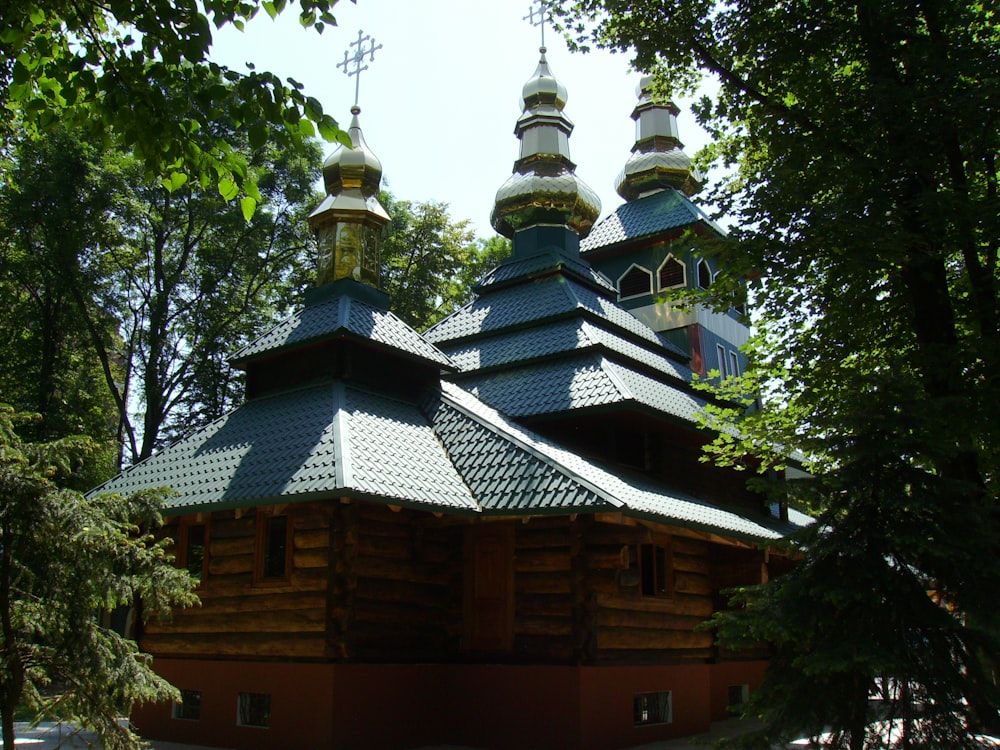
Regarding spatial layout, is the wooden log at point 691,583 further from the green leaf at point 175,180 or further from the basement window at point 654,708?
the green leaf at point 175,180

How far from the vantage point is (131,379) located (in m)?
29.6

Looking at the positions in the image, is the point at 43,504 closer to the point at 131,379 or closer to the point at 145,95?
the point at 145,95

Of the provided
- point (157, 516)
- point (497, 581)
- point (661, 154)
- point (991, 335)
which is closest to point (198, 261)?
point (661, 154)

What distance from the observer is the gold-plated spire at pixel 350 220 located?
16.7m

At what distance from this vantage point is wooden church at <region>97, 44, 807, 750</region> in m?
10.9

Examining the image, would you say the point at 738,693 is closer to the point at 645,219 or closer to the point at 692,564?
the point at 692,564

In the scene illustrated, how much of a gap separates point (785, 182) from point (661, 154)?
13.8 metres

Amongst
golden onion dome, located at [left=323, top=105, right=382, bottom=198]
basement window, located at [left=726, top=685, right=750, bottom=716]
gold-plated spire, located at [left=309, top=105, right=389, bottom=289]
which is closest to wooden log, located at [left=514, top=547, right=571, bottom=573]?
basement window, located at [left=726, top=685, right=750, bottom=716]

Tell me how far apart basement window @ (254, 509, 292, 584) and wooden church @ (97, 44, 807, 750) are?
0.10 ft

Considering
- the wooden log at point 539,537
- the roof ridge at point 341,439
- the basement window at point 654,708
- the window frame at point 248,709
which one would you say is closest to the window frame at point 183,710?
the window frame at point 248,709

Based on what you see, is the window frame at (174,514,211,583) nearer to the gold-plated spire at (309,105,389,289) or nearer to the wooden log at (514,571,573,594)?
the wooden log at (514,571,573,594)

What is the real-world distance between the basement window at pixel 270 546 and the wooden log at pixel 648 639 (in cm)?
438

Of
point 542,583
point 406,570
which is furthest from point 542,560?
point 406,570

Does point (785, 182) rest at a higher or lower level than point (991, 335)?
higher
